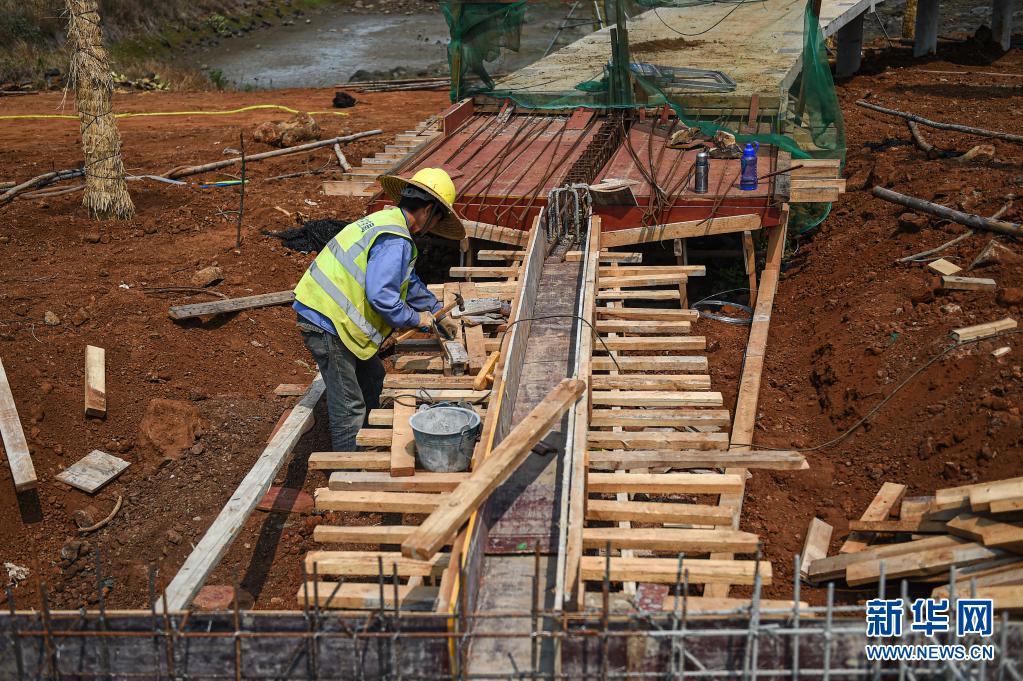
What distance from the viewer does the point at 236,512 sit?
5.03 m

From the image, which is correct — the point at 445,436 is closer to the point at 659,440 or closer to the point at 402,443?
the point at 402,443

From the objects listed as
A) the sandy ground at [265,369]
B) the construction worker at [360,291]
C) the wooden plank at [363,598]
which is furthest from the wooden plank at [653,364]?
the wooden plank at [363,598]

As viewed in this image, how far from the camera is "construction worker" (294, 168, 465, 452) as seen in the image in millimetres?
5629

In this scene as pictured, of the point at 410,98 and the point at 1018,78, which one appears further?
the point at 410,98

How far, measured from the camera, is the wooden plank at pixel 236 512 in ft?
14.1

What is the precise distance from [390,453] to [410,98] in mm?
14708

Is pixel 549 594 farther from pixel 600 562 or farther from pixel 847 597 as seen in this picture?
pixel 847 597

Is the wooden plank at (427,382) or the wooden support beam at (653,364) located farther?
the wooden support beam at (653,364)

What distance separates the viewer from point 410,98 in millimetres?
18859

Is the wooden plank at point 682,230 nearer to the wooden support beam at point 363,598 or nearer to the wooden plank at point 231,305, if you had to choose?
the wooden plank at point 231,305

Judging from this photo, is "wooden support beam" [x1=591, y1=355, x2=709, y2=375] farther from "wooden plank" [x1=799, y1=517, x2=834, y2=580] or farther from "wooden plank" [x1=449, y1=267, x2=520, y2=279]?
"wooden plank" [x1=449, y1=267, x2=520, y2=279]

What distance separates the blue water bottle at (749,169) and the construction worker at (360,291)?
151 inches

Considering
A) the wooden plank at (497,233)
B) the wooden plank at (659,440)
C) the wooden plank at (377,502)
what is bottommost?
the wooden plank at (377,502)

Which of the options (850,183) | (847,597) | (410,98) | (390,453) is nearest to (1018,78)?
(850,183)
